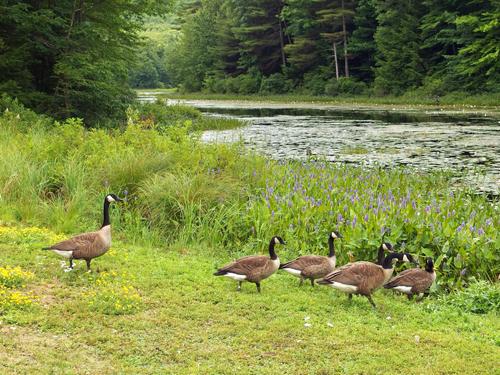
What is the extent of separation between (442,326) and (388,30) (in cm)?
4813

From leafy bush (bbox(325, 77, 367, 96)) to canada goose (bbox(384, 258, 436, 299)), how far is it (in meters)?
49.7

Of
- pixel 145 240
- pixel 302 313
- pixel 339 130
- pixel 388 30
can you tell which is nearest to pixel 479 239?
pixel 302 313

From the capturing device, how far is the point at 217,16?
8469cm

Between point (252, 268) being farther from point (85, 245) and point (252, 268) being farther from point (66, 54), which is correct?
point (66, 54)

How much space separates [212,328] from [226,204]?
4.94m

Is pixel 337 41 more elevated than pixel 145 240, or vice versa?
pixel 337 41

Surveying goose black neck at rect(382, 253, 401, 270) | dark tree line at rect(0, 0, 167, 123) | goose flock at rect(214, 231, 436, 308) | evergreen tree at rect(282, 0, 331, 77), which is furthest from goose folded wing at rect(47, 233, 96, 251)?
evergreen tree at rect(282, 0, 331, 77)

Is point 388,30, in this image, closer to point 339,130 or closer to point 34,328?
point 339,130

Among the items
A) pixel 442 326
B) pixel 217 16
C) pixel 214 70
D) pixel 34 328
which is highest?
pixel 217 16

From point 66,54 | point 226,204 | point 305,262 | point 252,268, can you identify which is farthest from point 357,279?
point 66,54

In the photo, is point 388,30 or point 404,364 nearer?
point 404,364

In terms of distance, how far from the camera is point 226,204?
35.1 ft

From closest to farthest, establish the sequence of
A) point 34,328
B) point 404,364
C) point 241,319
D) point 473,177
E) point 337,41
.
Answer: point 404,364
point 34,328
point 241,319
point 473,177
point 337,41

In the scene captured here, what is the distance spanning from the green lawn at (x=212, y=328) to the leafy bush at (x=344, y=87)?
5059 centimetres
